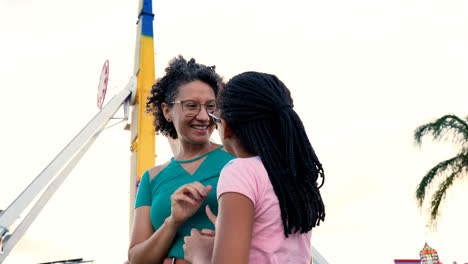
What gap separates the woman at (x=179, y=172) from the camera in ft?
6.98

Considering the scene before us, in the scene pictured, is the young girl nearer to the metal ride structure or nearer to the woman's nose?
the woman's nose

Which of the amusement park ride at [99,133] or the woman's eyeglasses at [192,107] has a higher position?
the amusement park ride at [99,133]

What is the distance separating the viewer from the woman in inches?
83.8

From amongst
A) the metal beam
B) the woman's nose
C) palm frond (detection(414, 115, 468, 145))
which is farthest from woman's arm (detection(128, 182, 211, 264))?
palm frond (detection(414, 115, 468, 145))

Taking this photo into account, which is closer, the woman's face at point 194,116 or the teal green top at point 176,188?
the teal green top at point 176,188

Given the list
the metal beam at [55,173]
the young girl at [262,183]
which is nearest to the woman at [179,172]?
the young girl at [262,183]

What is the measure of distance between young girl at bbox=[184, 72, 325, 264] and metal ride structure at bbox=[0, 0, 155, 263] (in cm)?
732

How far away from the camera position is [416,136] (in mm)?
13219

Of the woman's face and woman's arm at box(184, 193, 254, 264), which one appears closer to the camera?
woman's arm at box(184, 193, 254, 264)

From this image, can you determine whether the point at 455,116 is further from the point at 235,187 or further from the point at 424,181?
the point at 235,187

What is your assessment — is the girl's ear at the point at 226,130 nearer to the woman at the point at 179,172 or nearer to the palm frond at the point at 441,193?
the woman at the point at 179,172

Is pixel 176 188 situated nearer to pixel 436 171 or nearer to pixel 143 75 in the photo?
pixel 143 75

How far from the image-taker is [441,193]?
13.4 metres

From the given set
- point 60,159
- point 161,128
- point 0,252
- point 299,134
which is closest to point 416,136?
point 60,159
